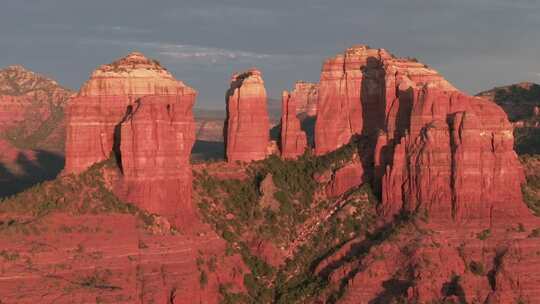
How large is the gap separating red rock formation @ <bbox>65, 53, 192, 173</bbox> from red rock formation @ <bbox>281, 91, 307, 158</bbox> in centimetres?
1340

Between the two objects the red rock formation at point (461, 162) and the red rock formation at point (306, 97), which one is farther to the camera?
the red rock formation at point (306, 97)

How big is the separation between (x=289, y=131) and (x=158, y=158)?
18.2 meters

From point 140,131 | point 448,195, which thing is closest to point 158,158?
point 140,131

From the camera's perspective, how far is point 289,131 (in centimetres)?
10138

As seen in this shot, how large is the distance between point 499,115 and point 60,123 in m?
107

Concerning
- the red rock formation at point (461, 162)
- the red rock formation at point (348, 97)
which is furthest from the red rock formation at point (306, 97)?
the red rock formation at point (461, 162)

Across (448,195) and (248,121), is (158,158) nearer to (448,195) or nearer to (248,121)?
(248,121)

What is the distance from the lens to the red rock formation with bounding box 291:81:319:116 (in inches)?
5689

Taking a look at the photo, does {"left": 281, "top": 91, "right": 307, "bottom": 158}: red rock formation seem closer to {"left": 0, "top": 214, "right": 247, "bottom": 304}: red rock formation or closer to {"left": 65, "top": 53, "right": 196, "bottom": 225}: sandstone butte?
{"left": 65, "top": 53, "right": 196, "bottom": 225}: sandstone butte

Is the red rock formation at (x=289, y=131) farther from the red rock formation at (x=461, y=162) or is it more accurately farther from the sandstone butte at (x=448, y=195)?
the red rock formation at (x=461, y=162)

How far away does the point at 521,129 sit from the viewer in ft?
444

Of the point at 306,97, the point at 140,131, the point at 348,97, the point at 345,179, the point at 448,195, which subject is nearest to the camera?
the point at 140,131

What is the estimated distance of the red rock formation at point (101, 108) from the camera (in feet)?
290

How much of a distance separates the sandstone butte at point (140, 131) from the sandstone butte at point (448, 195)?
42.8 feet
